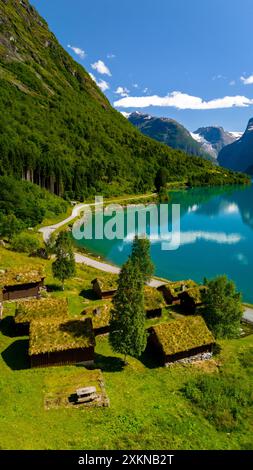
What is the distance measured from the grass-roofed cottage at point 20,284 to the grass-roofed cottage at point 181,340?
19.7m

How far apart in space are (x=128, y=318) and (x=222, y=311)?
14.4 metres

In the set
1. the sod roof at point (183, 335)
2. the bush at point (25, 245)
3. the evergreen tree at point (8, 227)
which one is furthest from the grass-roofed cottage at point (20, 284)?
the evergreen tree at point (8, 227)

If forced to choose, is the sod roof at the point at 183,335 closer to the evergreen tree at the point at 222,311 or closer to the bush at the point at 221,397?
the evergreen tree at the point at 222,311

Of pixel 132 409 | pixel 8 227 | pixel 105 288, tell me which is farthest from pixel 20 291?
pixel 8 227

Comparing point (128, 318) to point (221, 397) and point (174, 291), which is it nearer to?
point (221, 397)

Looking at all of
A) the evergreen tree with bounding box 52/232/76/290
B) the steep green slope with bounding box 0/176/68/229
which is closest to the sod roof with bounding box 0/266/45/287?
the evergreen tree with bounding box 52/232/76/290

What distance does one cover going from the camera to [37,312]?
44094 millimetres

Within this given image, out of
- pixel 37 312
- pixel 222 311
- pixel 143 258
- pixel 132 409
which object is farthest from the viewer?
pixel 143 258

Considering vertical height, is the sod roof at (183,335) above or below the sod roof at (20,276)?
below

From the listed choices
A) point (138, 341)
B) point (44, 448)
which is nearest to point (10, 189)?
point (138, 341)

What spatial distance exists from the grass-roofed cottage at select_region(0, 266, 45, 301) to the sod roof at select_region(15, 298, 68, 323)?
722 cm

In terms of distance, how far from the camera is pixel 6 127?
17588cm

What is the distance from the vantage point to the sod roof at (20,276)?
5166cm
